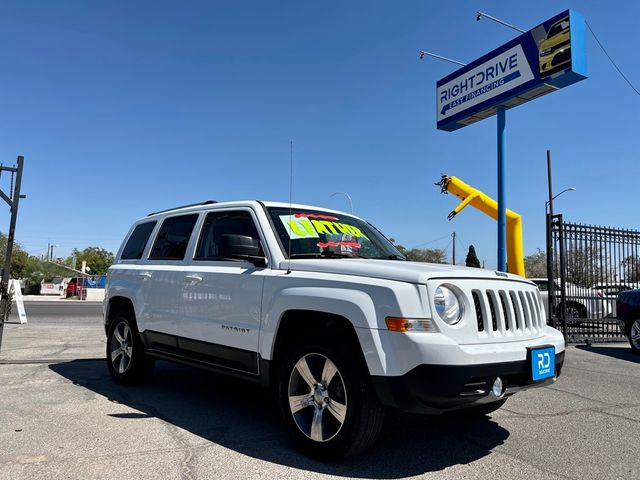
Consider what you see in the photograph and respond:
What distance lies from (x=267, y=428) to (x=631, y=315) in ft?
27.1

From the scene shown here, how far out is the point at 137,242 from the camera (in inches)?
247

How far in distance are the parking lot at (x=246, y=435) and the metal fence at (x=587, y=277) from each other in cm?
450

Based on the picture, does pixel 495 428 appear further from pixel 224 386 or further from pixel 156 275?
pixel 156 275

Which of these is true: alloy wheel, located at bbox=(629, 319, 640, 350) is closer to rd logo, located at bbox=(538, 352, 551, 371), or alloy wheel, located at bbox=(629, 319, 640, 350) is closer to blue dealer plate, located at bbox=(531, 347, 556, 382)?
blue dealer plate, located at bbox=(531, 347, 556, 382)

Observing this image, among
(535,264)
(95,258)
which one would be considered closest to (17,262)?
(95,258)

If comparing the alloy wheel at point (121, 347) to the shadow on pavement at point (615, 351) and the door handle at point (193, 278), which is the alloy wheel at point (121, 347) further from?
the shadow on pavement at point (615, 351)

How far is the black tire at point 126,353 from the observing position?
570 centimetres

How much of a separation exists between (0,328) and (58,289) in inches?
2068

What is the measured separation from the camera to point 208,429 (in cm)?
420

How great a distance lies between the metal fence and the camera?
10.6 m

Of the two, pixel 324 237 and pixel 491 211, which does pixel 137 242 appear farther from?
pixel 491 211

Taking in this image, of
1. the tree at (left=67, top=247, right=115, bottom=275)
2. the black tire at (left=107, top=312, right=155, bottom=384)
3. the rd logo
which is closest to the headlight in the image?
the rd logo

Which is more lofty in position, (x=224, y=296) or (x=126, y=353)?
(x=224, y=296)

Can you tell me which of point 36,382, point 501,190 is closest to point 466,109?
point 501,190
